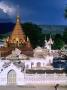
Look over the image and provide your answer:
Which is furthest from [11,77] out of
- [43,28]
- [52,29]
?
[52,29]

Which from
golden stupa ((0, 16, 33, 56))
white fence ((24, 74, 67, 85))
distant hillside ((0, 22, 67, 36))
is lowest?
white fence ((24, 74, 67, 85))

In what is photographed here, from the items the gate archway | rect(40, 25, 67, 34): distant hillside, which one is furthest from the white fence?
rect(40, 25, 67, 34): distant hillside

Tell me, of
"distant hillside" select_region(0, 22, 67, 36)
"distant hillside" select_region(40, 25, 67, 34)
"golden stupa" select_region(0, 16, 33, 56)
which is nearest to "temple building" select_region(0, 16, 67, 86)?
"golden stupa" select_region(0, 16, 33, 56)

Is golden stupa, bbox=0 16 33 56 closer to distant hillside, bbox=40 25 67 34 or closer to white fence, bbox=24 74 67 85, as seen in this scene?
white fence, bbox=24 74 67 85

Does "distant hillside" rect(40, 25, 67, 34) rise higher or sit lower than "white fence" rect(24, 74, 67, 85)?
higher

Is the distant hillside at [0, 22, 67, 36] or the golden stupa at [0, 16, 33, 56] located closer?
the golden stupa at [0, 16, 33, 56]

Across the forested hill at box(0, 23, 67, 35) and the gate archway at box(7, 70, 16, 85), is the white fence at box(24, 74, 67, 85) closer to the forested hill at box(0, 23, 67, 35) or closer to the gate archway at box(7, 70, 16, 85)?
the gate archway at box(7, 70, 16, 85)

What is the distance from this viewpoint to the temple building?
1499 cm

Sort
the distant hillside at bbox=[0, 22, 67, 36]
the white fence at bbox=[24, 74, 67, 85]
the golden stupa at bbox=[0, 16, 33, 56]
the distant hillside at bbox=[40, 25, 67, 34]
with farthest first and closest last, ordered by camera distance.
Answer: the distant hillside at bbox=[40, 25, 67, 34] < the distant hillside at bbox=[0, 22, 67, 36] < the golden stupa at bbox=[0, 16, 33, 56] < the white fence at bbox=[24, 74, 67, 85]

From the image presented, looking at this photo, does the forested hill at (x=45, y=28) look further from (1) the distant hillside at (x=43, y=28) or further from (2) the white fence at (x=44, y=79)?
(2) the white fence at (x=44, y=79)

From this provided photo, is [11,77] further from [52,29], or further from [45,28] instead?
[52,29]

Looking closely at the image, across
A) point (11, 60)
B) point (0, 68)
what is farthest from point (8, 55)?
point (0, 68)

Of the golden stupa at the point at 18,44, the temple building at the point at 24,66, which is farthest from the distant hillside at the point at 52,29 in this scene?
the golden stupa at the point at 18,44

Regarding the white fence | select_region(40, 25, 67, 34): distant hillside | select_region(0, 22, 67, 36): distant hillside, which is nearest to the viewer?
the white fence
